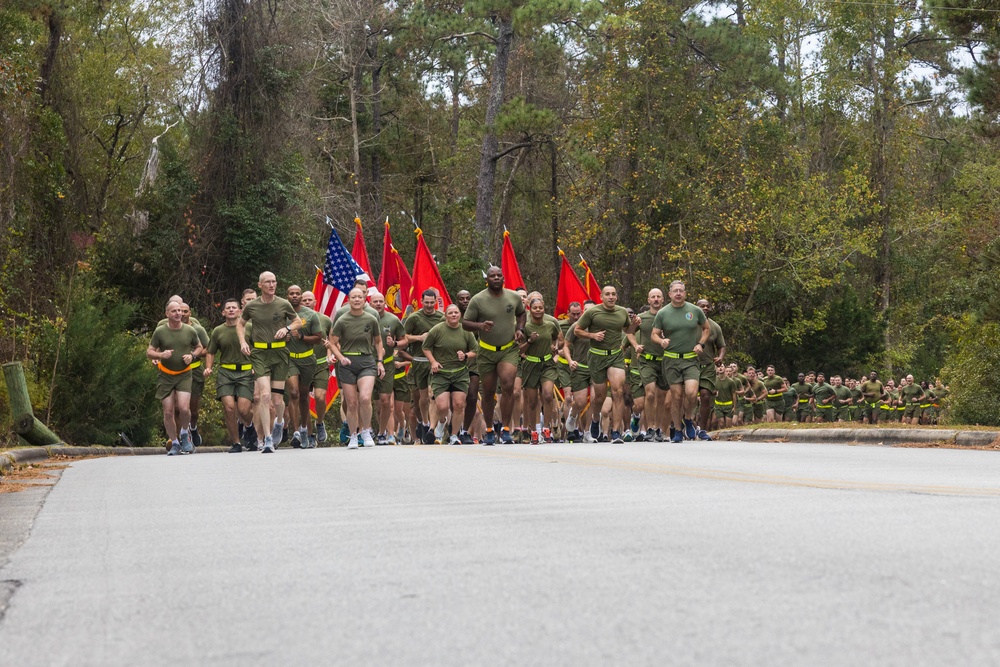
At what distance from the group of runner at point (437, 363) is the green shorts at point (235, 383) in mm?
19

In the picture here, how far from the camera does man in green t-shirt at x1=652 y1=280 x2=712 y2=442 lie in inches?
811

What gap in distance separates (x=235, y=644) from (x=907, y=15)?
52.6 m

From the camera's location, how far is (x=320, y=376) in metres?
→ 22.8

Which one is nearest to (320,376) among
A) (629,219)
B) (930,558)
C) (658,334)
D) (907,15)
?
(658,334)

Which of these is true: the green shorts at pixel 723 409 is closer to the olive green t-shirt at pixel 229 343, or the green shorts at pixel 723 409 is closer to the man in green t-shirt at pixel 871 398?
the man in green t-shirt at pixel 871 398

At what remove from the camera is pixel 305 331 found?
827 inches

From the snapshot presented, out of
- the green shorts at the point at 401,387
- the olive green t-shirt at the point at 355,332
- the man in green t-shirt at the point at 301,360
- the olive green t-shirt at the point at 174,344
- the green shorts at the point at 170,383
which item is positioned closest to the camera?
the olive green t-shirt at the point at 355,332

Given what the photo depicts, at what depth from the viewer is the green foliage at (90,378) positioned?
24.6 metres

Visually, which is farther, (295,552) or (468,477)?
(468,477)

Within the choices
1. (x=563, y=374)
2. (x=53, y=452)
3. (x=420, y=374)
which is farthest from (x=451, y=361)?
(x=53, y=452)

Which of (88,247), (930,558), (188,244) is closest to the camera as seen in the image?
(930,558)

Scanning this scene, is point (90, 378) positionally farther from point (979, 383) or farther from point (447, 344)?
point (979, 383)

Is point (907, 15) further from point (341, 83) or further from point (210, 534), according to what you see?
point (210, 534)

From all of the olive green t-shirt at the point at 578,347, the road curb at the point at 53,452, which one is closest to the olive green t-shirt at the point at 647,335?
the olive green t-shirt at the point at 578,347
